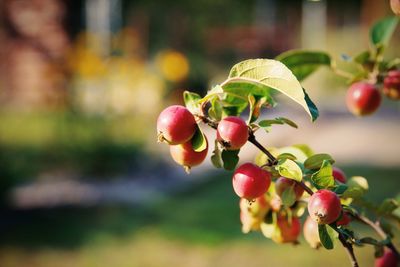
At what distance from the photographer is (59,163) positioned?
399 cm

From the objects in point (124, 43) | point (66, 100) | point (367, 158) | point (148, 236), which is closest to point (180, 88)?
point (124, 43)

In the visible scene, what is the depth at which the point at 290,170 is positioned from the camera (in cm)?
52

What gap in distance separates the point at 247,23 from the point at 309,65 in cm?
1331

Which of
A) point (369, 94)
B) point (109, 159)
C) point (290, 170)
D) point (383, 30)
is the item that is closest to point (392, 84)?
point (369, 94)

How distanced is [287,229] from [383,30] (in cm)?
35

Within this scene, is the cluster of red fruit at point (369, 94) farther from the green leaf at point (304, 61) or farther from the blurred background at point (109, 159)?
the blurred background at point (109, 159)

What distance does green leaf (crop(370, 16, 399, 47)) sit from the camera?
2.57 ft

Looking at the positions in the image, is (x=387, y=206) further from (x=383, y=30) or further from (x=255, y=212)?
(x=383, y=30)

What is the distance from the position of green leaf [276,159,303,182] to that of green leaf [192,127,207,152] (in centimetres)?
7

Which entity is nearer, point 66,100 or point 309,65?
point 309,65

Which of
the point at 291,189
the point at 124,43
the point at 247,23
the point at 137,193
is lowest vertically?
the point at 247,23

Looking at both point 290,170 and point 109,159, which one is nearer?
A: point 290,170

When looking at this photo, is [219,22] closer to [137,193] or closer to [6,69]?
[6,69]

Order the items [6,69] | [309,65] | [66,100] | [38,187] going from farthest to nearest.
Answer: [6,69], [66,100], [38,187], [309,65]
